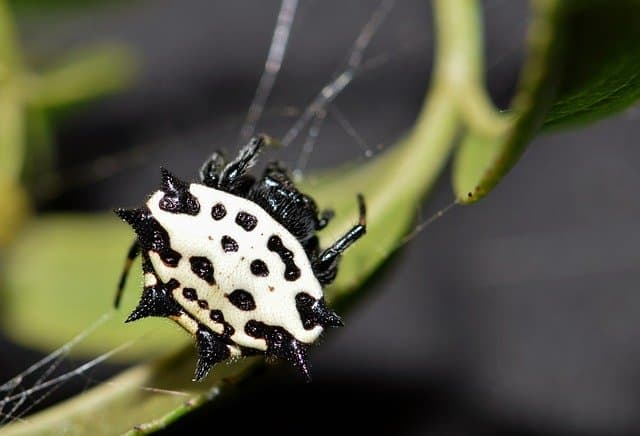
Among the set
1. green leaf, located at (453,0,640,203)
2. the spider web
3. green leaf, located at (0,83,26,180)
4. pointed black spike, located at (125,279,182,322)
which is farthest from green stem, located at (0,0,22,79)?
green leaf, located at (453,0,640,203)

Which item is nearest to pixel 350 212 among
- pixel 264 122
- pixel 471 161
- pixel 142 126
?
pixel 471 161

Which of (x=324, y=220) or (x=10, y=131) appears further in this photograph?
(x=10, y=131)

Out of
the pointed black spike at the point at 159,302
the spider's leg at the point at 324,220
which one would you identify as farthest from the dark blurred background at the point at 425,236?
the pointed black spike at the point at 159,302

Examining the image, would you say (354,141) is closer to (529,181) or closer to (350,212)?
(529,181)

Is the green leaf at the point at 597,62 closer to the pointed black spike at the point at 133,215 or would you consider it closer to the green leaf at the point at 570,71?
the green leaf at the point at 570,71

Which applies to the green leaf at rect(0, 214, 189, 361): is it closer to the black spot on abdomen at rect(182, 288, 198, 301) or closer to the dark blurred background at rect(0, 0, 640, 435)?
the dark blurred background at rect(0, 0, 640, 435)

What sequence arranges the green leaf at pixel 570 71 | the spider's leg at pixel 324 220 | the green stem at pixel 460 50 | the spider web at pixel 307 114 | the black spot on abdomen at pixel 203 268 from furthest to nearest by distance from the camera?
the spider web at pixel 307 114, the green stem at pixel 460 50, the spider's leg at pixel 324 220, the black spot on abdomen at pixel 203 268, the green leaf at pixel 570 71

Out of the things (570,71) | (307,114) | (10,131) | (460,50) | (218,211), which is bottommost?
(570,71)

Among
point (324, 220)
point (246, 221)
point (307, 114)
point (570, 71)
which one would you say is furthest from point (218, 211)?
point (307, 114)

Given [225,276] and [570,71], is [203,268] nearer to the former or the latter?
[225,276]
